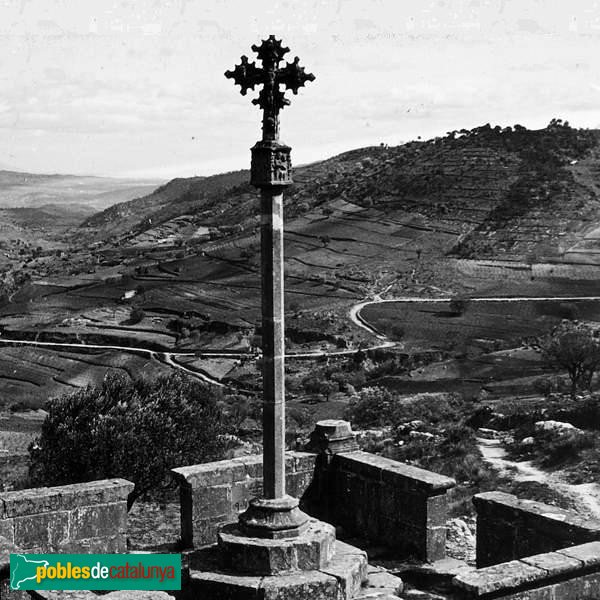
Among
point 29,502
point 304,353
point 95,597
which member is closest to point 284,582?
point 95,597

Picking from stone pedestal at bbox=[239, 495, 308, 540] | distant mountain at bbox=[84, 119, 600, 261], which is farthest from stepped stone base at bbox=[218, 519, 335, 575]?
distant mountain at bbox=[84, 119, 600, 261]

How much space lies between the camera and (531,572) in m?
8.10

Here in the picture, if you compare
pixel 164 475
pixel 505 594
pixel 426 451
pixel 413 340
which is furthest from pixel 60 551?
pixel 413 340

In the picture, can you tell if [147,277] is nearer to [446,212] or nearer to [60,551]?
[446,212]

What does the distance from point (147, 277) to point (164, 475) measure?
57153 millimetres

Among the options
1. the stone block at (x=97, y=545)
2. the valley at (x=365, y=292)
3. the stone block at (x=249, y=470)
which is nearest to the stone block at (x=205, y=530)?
the stone block at (x=249, y=470)

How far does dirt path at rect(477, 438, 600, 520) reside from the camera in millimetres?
14241

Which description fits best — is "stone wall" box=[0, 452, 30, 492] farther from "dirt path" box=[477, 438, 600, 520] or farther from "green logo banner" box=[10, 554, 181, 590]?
"green logo banner" box=[10, 554, 181, 590]

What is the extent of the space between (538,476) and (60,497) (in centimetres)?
1011

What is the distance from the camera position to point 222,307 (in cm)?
6469

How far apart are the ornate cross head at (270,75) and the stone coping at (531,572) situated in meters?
4.45

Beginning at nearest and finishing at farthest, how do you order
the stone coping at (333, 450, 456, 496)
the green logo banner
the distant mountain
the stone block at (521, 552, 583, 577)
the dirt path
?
the stone block at (521, 552, 583, 577) → the green logo banner → the stone coping at (333, 450, 456, 496) → the dirt path → the distant mountain

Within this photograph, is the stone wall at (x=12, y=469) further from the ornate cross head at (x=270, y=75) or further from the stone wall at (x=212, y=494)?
the ornate cross head at (x=270, y=75)

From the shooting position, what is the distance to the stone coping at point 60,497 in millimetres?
10359
